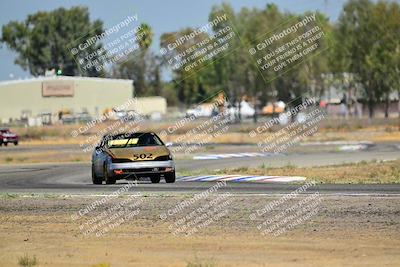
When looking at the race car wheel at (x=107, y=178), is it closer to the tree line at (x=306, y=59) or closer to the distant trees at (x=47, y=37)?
the tree line at (x=306, y=59)

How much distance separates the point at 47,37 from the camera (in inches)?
4678

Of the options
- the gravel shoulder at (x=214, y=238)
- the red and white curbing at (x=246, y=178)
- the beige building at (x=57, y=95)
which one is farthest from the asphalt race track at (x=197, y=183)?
the beige building at (x=57, y=95)

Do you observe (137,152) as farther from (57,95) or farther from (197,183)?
(57,95)

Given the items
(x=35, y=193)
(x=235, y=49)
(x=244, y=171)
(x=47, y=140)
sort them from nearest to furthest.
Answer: (x=35, y=193)
(x=244, y=171)
(x=47, y=140)
(x=235, y=49)

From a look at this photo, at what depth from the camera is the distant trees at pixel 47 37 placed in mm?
117812

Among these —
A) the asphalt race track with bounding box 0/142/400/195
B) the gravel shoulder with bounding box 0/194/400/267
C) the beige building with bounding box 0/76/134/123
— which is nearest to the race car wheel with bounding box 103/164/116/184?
the asphalt race track with bounding box 0/142/400/195

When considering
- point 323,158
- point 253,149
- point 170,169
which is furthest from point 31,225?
point 253,149

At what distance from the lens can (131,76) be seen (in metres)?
126

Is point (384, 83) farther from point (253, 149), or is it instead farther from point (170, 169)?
point (170, 169)

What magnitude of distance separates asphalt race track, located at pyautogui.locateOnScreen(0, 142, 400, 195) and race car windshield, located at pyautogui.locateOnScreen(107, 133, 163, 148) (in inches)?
43.3

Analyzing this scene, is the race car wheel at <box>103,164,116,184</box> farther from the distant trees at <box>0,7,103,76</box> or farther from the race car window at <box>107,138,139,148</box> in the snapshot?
the distant trees at <box>0,7,103,76</box>

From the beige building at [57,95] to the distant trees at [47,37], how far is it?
16.7m

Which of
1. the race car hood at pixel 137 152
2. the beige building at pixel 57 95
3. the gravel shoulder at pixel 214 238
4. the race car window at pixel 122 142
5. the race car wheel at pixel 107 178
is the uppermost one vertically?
the beige building at pixel 57 95

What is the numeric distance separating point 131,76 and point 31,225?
110 m
